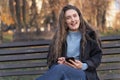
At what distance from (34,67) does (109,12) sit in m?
8.54

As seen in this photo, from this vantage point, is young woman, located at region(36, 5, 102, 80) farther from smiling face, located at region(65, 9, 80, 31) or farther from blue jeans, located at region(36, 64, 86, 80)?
blue jeans, located at region(36, 64, 86, 80)

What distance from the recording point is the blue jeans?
12.1ft

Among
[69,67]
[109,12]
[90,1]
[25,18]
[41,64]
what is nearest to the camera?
[69,67]

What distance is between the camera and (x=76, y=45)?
4168mm

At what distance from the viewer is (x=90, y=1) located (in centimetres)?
1268

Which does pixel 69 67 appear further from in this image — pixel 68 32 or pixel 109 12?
pixel 109 12

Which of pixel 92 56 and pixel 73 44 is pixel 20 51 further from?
pixel 92 56

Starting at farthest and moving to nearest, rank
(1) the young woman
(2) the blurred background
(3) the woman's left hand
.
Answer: (2) the blurred background
(1) the young woman
(3) the woman's left hand

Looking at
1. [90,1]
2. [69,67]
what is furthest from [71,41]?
[90,1]

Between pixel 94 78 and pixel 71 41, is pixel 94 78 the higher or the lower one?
the lower one

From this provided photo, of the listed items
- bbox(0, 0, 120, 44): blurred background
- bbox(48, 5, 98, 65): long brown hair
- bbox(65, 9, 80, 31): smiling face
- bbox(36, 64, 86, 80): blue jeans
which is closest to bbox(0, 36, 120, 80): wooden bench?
bbox(48, 5, 98, 65): long brown hair

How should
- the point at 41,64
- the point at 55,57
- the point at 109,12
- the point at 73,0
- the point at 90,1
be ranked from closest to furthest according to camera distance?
the point at 55,57
the point at 41,64
the point at 73,0
the point at 90,1
the point at 109,12

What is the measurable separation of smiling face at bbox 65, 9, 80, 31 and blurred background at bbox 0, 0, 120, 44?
7.72m

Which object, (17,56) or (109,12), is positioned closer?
(17,56)
